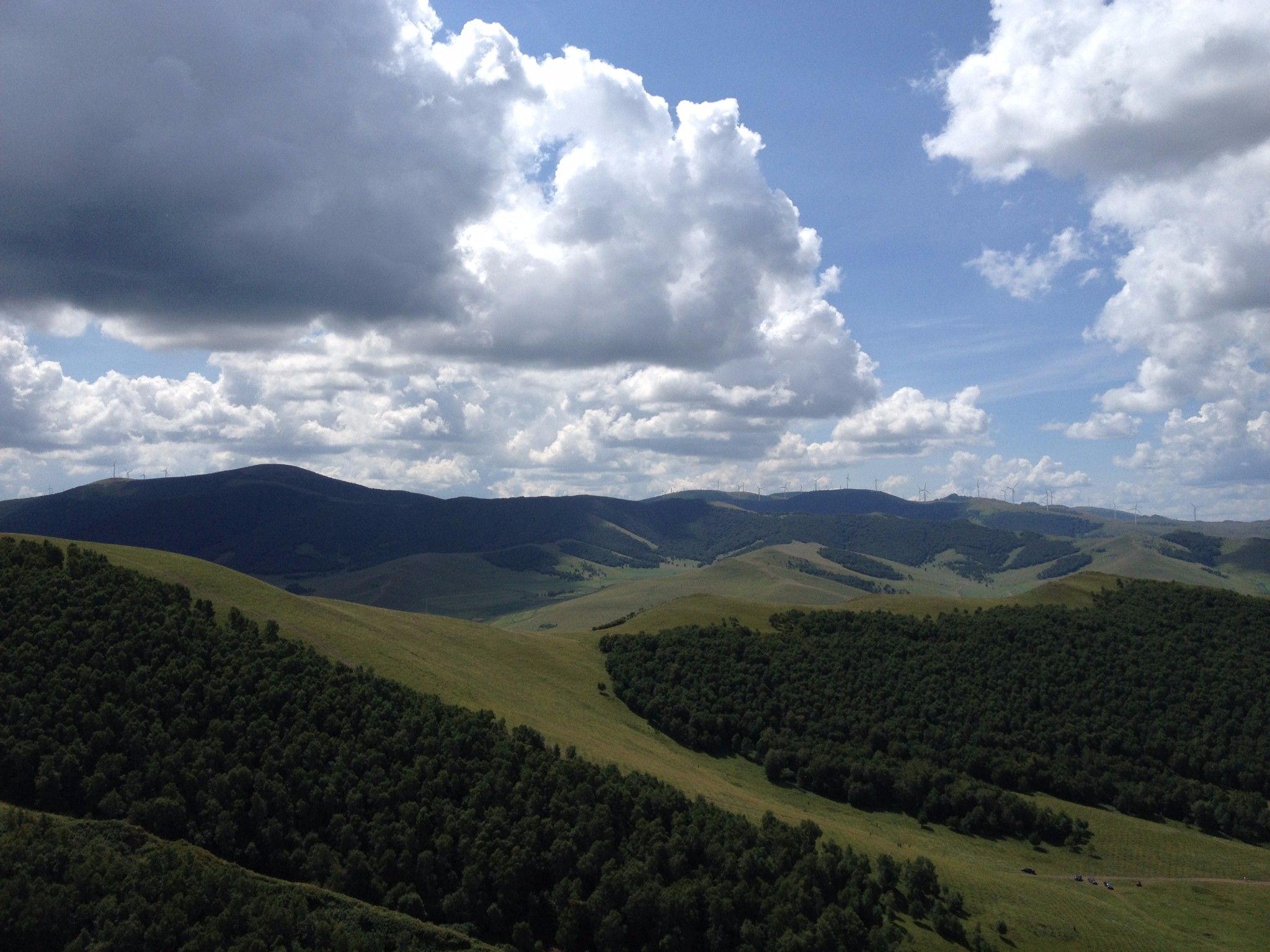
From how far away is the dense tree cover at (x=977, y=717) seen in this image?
13912cm

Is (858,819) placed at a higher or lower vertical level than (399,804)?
lower

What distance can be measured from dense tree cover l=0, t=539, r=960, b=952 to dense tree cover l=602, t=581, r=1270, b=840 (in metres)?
48.3

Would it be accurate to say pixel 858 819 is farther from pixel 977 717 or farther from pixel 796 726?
pixel 977 717

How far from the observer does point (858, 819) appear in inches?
5113

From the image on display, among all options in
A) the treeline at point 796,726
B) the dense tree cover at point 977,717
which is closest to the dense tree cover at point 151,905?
the treeline at point 796,726

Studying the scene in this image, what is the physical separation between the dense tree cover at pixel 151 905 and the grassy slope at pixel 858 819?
149ft

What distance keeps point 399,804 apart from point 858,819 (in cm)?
7636

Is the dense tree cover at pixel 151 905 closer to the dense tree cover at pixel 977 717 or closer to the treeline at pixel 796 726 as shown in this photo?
the treeline at pixel 796 726

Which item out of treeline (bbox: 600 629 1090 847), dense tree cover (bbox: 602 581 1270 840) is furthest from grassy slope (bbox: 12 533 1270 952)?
dense tree cover (bbox: 602 581 1270 840)

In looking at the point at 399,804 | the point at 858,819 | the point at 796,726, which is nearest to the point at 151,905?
the point at 399,804

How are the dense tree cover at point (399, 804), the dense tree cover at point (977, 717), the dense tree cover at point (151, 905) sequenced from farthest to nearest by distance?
the dense tree cover at point (977, 717)
the dense tree cover at point (399, 804)
the dense tree cover at point (151, 905)

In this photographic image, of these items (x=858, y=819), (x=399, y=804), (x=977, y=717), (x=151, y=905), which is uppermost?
(x=151, y=905)

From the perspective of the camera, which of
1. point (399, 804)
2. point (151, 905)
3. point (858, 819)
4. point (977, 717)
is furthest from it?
point (977, 717)

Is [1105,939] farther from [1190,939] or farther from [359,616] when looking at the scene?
[359,616]
